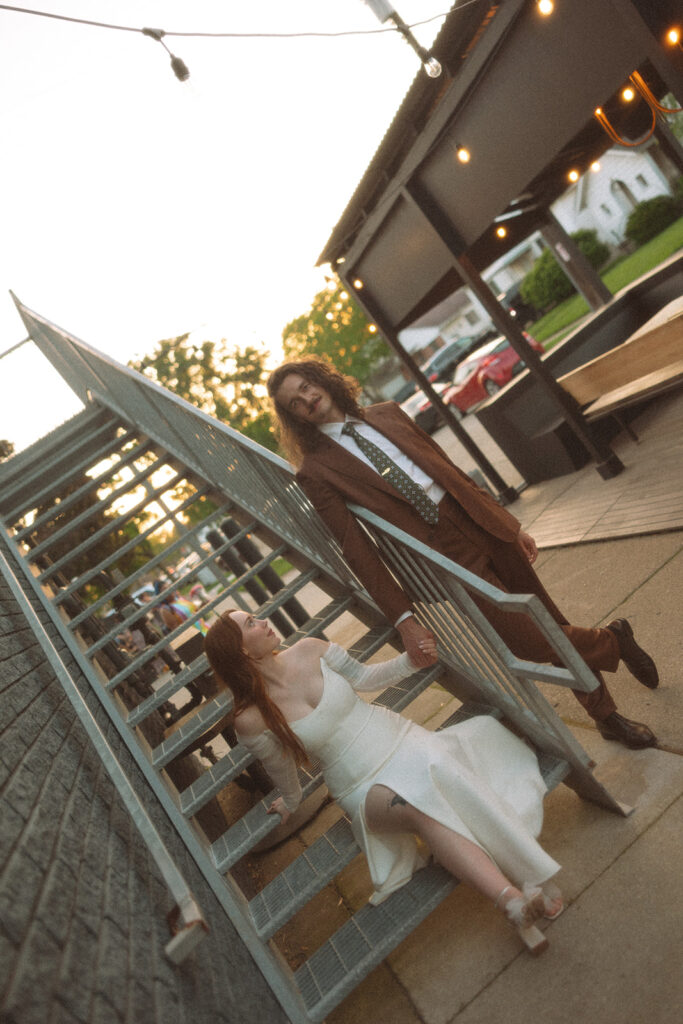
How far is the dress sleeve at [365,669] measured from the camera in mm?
2801

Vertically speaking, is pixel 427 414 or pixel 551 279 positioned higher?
pixel 551 279

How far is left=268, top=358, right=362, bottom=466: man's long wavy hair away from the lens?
3088mm

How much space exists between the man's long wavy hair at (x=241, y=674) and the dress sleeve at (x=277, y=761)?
7 centimetres

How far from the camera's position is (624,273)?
72.5ft

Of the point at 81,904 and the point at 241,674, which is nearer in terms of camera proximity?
the point at 81,904

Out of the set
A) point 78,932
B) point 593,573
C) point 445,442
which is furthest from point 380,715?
point 445,442

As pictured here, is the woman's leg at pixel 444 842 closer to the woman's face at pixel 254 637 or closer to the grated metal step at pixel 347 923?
the grated metal step at pixel 347 923

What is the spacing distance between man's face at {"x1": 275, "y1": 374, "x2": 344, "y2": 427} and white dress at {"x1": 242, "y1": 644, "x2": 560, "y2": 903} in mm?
1013

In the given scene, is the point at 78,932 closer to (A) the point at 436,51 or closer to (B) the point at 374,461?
(B) the point at 374,461

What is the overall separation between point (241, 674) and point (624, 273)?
75.7 feet

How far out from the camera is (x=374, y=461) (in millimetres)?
2969

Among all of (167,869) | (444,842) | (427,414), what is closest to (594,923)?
(444,842)

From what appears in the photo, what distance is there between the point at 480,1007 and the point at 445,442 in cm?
1363

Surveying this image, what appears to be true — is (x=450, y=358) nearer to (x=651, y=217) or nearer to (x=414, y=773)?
(x=651, y=217)
